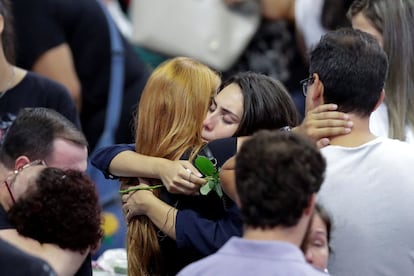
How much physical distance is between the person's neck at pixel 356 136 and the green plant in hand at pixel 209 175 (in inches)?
15.2

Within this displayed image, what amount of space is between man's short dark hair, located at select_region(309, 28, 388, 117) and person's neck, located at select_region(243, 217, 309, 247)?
772 millimetres

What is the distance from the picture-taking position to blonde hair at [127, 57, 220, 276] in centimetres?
425

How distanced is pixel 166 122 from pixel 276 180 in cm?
112

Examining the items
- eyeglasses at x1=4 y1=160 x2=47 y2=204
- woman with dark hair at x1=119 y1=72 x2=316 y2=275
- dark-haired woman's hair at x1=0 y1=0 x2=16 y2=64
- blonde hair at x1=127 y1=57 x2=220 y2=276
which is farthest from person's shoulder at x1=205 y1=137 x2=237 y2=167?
dark-haired woman's hair at x1=0 y1=0 x2=16 y2=64

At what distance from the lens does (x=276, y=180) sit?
3.23 metres

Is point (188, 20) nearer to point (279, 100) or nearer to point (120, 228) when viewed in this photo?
point (120, 228)

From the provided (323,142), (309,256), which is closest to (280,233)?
(309,256)

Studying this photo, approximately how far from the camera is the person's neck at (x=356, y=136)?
3.94 meters

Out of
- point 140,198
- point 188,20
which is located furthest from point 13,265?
point 188,20

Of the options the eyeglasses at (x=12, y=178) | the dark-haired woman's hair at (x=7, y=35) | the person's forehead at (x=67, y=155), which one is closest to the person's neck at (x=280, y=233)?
the eyeglasses at (x=12, y=178)

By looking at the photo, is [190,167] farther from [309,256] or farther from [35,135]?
[309,256]

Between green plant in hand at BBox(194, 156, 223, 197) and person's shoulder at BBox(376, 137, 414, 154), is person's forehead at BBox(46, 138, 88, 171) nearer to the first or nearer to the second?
green plant in hand at BBox(194, 156, 223, 197)

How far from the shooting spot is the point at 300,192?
10.6 feet

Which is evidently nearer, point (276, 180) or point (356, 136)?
point (276, 180)
